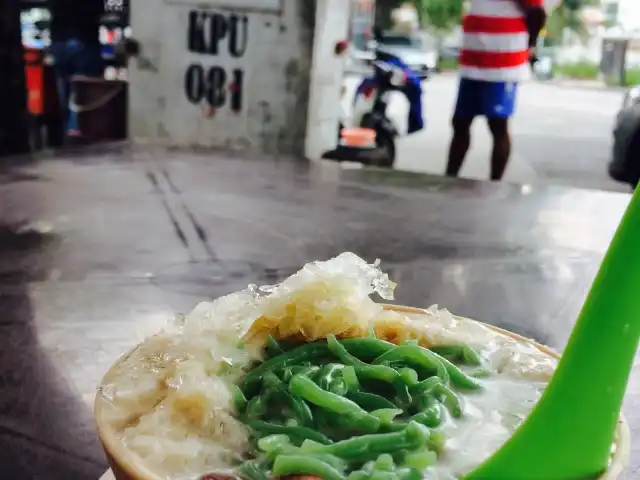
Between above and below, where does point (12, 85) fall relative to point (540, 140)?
above

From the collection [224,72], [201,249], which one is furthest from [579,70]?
[201,249]

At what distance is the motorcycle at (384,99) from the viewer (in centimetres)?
484

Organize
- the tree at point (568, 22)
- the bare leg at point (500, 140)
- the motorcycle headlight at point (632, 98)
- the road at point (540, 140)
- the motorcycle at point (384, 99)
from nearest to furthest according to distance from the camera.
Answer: the bare leg at point (500, 140), the motorcycle headlight at point (632, 98), the motorcycle at point (384, 99), the road at point (540, 140), the tree at point (568, 22)

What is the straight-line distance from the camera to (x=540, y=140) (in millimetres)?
7473

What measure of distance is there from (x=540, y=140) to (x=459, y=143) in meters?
4.76

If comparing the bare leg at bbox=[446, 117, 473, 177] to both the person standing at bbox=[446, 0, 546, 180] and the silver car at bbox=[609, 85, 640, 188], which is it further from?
the silver car at bbox=[609, 85, 640, 188]

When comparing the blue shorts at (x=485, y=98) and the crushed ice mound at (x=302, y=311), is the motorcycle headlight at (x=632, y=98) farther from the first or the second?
the crushed ice mound at (x=302, y=311)

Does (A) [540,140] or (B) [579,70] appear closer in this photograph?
(A) [540,140]

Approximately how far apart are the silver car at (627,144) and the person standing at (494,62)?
5.27 feet

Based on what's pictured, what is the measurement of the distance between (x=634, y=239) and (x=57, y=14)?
4.91 metres

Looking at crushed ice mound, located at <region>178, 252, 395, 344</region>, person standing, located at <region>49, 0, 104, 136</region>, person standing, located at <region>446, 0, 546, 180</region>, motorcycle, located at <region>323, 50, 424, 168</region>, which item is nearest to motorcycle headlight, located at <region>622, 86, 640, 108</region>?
motorcycle, located at <region>323, 50, 424, 168</region>

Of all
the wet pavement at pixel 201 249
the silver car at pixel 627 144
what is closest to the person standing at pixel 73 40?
the wet pavement at pixel 201 249

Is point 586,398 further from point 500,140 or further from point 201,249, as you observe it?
point 500,140

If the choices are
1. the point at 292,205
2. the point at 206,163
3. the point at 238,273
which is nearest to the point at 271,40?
the point at 206,163
